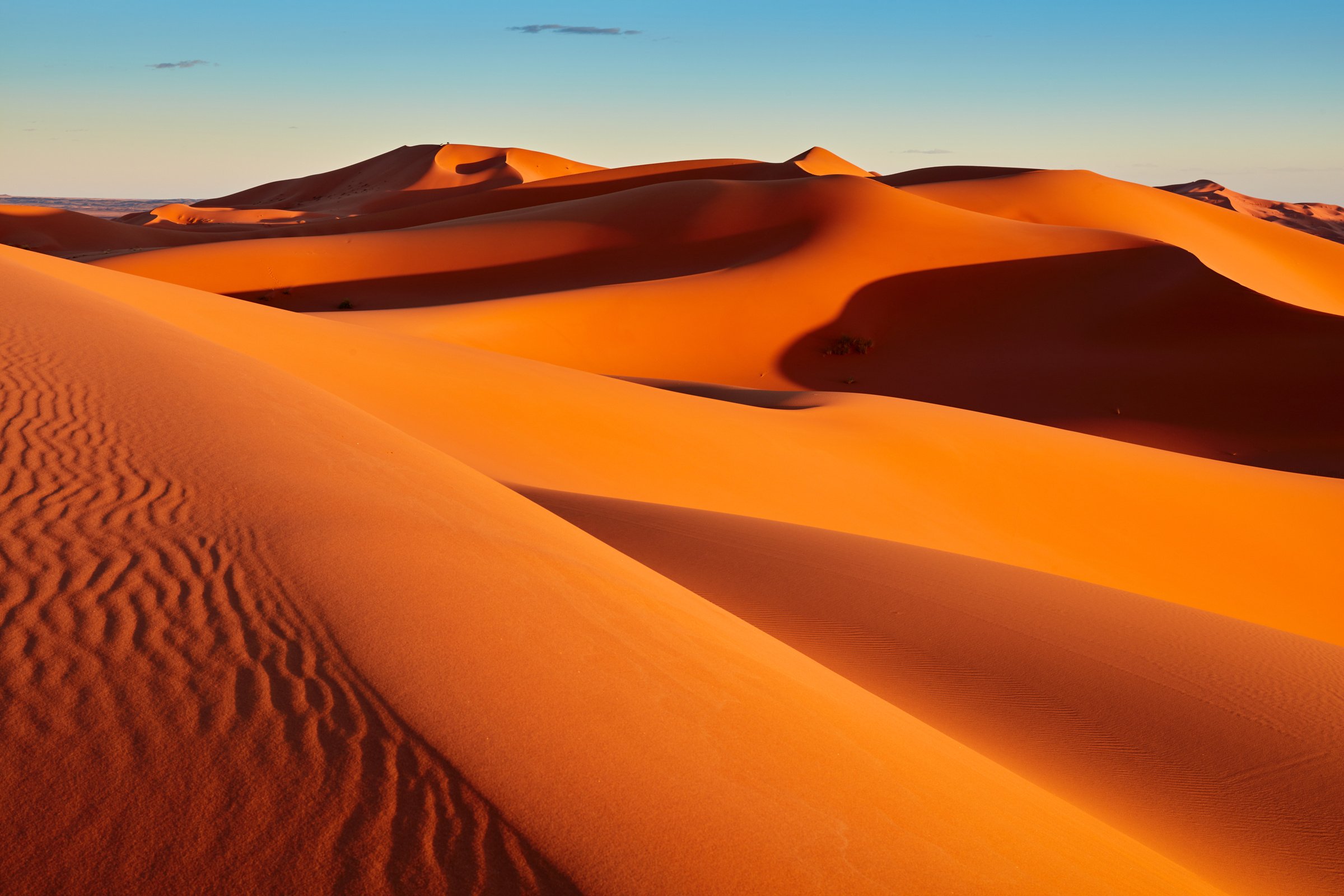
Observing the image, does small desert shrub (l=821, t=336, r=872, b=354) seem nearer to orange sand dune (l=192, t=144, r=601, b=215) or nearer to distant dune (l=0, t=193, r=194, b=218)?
orange sand dune (l=192, t=144, r=601, b=215)

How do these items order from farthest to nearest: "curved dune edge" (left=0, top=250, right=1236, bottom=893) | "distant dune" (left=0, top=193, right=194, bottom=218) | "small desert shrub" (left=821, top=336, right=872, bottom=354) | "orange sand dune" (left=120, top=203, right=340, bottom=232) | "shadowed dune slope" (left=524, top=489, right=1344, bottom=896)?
1. "distant dune" (left=0, top=193, right=194, bottom=218)
2. "orange sand dune" (left=120, top=203, right=340, bottom=232)
3. "small desert shrub" (left=821, top=336, right=872, bottom=354)
4. "shadowed dune slope" (left=524, top=489, right=1344, bottom=896)
5. "curved dune edge" (left=0, top=250, right=1236, bottom=893)

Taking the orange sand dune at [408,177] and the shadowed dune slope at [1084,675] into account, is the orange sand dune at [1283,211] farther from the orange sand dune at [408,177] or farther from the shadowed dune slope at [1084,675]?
the shadowed dune slope at [1084,675]

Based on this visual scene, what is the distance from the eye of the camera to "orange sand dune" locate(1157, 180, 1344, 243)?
69.2 metres

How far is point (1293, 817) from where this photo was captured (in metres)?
4.14

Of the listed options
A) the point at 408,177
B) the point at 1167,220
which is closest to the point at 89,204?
the point at 408,177

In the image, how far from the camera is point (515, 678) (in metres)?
2.81

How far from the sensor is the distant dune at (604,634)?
2.12 m

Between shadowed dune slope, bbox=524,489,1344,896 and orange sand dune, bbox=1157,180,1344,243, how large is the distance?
71.1 m

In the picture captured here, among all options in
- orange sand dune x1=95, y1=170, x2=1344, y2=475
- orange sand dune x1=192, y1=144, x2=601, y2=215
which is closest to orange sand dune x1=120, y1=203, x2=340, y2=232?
orange sand dune x1=192, y1=144, x2=601, y2=215

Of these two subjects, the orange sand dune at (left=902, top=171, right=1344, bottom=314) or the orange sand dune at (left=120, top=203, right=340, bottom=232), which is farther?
the orange sand dune at (left=120, top=203, right=340, bottom=232)

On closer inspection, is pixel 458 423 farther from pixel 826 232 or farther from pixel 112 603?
pixel 826 232

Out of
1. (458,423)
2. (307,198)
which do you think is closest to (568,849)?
(458,423)

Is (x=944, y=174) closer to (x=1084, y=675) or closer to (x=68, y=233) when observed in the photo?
(x=68, y=233)

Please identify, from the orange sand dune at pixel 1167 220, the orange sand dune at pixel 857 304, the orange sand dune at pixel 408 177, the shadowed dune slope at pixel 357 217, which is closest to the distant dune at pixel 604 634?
the orange sand dune at pixel 857 304
